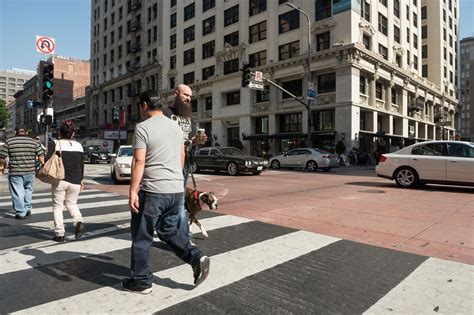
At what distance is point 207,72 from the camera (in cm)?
4338

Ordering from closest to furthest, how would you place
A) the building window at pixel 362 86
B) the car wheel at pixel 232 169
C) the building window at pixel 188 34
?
the car wheel at pixel 232 169 → the building window at pixel 362 86 → the building window at pixel 188 34

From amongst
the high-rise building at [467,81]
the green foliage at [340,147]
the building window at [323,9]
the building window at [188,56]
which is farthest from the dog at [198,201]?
the high-rise building at [467,81]

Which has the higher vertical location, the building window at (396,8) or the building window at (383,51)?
the building window at (396,8)

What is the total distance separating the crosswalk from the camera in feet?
9.61

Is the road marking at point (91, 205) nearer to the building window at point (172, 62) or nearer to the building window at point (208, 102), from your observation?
the building window at point (208, 102)

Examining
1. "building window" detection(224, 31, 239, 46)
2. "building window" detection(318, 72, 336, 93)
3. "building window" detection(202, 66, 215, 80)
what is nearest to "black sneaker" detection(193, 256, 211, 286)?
"building window" detection(318, 72, 336, 93)

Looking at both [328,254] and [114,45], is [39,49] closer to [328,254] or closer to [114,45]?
[328,254]

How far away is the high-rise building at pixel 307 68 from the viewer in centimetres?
3067

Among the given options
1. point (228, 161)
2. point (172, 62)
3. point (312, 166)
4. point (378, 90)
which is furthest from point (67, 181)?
point (172, 62)

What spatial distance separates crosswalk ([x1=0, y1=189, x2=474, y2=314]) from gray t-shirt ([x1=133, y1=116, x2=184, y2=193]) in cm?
100

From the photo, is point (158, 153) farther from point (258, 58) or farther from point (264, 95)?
point (258, 58)

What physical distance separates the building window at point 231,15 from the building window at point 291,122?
13307 millimetres

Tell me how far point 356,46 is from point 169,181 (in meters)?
29.6

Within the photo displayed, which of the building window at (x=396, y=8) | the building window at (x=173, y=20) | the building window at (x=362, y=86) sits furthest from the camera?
the building window at (x=173, y=20)
